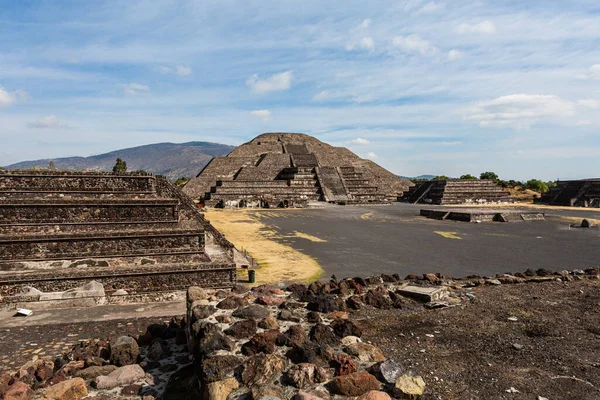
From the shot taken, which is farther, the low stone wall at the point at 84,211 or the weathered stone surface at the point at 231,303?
the low stone wall at the point at 84,211

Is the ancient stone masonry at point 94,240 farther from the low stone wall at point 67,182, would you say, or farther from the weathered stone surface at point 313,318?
the weathered stone surface at point 313,318

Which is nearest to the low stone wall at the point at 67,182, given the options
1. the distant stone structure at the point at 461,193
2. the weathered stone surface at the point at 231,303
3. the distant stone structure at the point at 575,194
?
the weathered stone surface at the point at 231,303

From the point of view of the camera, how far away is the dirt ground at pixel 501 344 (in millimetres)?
3246

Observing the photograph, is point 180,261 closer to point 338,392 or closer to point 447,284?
point 447,284

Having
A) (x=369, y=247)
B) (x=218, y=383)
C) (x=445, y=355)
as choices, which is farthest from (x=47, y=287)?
(x=369, y=247)

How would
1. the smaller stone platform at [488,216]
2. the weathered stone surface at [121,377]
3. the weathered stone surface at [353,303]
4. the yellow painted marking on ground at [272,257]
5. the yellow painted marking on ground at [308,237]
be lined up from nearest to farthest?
the weathered stone surface at [121,377] < the weathered stone surface at [353,303] < the yellow painted marking on ground at [272,257] < the yellow painted marking on ground at [308,237] < the smaller stone platform at [488,216]

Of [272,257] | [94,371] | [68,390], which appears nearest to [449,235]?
[272,257]

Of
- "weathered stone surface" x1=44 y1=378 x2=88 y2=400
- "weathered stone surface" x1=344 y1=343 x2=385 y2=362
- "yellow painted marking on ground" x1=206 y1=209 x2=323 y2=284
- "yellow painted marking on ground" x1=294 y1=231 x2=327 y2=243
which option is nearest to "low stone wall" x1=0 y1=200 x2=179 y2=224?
"yellow painted marking on ground" x1=206 y1=209 x2=323 y2=284

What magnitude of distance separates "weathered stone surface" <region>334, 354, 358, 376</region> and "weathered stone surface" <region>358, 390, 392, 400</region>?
0.36m

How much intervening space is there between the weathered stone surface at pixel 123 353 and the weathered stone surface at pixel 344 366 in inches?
101

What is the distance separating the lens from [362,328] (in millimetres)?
4508

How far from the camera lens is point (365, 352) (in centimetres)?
364

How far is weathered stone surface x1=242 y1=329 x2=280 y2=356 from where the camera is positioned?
11.8 ft

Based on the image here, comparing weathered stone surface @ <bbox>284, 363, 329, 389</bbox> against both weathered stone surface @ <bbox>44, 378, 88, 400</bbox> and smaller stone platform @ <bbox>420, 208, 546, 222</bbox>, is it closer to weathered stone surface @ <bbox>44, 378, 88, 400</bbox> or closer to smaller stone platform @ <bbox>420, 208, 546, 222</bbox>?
weathered stone surface @ <bbox>44, 378, 88, 400</bbox>
